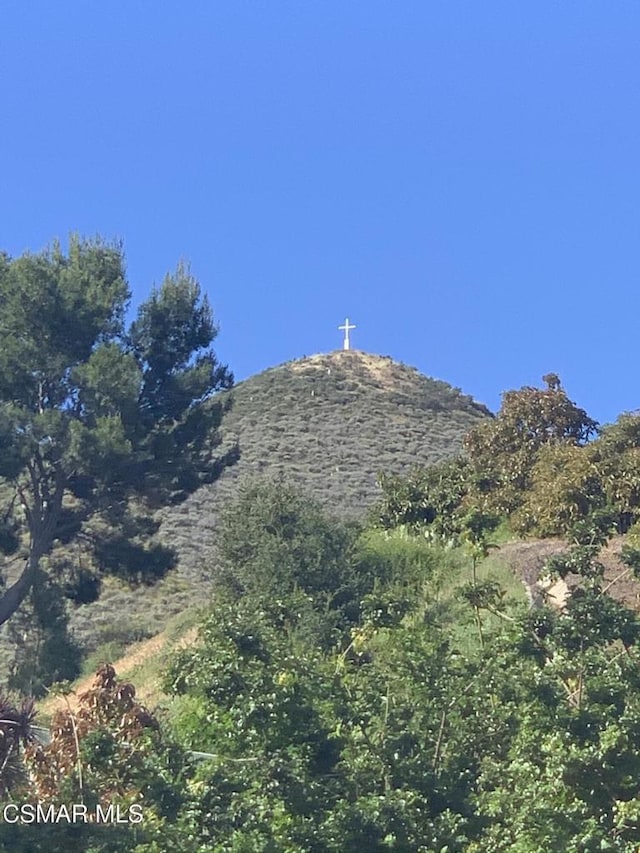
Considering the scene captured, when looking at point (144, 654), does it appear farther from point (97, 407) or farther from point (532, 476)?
point (532, 476)

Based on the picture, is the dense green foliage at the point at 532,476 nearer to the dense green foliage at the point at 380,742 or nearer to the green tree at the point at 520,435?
the green tree at the point at 520,435

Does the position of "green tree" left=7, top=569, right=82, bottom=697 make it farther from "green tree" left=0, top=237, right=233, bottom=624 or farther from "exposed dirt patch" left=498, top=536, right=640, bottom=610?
"exposed dirt patch" left=498, top=536, right=640, bottom=610

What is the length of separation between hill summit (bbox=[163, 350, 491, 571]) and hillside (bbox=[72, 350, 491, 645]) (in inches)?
1.6

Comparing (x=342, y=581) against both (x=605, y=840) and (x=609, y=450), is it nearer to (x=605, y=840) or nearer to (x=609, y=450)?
(x=609, y=450)

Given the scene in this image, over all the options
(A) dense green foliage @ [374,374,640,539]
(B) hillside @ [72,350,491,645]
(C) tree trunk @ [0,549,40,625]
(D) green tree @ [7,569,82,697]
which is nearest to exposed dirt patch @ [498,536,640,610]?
(A) dense green foliage @ [374,374,640,539]

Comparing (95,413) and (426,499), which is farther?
(426,499)

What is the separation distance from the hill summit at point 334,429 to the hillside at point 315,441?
4 cm

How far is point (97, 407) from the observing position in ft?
76.5

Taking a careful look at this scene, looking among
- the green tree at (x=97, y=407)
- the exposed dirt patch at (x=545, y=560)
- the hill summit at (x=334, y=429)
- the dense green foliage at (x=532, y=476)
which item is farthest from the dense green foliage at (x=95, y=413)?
the hill summit at (x=334, y=429)

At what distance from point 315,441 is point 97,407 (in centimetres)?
2563

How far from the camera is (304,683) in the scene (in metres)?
11.3

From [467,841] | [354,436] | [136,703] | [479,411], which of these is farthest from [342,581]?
[479,411]

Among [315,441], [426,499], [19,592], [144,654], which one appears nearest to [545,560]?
[426,499]

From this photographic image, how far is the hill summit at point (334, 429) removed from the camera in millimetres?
42125
